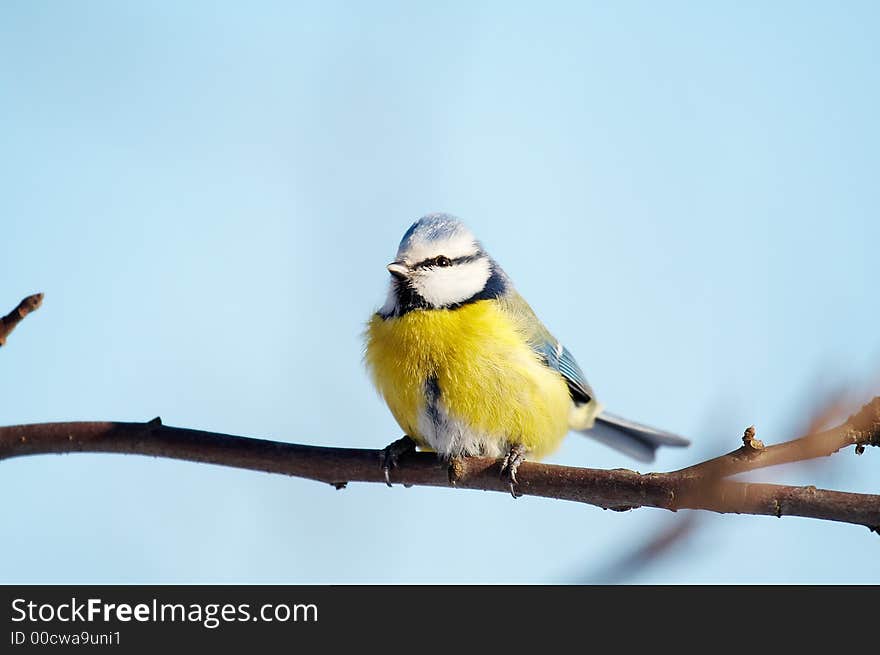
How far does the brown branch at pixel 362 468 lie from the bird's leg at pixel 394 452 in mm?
28

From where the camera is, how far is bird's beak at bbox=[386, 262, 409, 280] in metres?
2.89

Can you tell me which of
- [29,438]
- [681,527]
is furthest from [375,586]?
[681,527]

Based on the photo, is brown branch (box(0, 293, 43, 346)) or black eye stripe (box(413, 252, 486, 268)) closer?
brown branch (box(0, 293, 43, 346))

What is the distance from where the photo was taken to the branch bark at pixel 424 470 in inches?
Answer: 71.1

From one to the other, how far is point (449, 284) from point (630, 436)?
1.30 meters

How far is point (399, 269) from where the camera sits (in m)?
2.91

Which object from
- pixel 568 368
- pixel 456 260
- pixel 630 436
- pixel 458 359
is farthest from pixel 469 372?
pixel 630 436

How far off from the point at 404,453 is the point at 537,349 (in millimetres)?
647

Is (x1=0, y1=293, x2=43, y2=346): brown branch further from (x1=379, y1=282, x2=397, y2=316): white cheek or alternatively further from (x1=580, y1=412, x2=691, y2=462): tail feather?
(x1=580, y1=412, x2=691, y2=462): tail feather

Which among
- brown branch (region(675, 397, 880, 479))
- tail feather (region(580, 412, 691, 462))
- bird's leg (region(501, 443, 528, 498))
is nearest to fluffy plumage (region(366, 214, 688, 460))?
bird's leg (region(501, 443, 528, 498))

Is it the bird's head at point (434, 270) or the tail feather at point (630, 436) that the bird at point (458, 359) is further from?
the tail feather at point (630, 436)

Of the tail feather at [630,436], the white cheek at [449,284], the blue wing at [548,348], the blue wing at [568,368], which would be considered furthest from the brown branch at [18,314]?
the tail feather at [630,436]

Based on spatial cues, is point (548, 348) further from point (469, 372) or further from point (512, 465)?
point (512, 465)

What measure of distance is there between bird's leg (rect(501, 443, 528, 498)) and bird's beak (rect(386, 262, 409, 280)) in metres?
0.70
